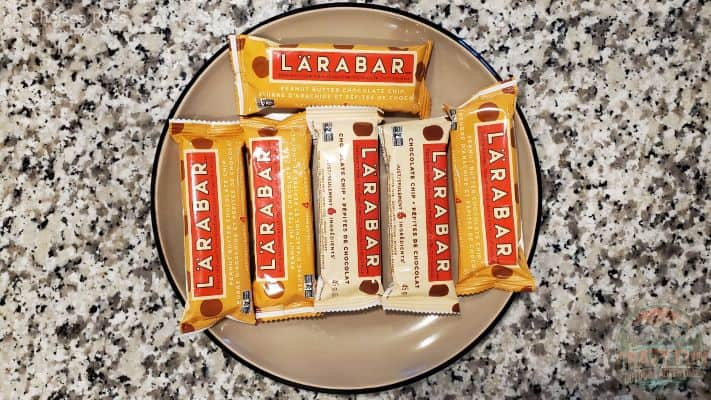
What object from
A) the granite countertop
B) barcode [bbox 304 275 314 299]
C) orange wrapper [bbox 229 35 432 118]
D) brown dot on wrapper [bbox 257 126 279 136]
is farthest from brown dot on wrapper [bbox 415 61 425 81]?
barcode [bbox 304 275 314 299]

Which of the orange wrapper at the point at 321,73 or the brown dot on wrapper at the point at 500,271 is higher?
the orange wrapper at the point at 321,73

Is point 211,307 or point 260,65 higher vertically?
point 260,65

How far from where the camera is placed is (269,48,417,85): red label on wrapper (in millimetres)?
667

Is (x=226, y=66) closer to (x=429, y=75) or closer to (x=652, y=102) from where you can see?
(x=429, y=75)

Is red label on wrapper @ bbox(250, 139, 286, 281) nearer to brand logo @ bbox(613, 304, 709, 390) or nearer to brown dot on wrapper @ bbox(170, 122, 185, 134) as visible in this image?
brown dot on wrapper @ bbox(170, 122, 185, 134)

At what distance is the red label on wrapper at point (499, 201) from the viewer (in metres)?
0.68

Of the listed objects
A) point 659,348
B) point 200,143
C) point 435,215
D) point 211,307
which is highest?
point 200,143

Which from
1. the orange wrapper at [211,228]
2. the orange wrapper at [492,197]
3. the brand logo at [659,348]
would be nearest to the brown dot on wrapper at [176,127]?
the orange wrapper at [211,228]

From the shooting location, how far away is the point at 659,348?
2.43 feet

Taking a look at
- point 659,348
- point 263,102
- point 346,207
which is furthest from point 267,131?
point 659,348

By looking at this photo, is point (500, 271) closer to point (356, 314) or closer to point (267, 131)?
point (356, 314)

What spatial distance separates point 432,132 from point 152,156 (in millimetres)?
A: 394

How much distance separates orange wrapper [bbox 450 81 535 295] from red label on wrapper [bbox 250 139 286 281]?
248 mm

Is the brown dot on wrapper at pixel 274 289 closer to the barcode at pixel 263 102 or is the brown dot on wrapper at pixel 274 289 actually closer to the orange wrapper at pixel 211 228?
the orange wrapper at pixel 211 228
